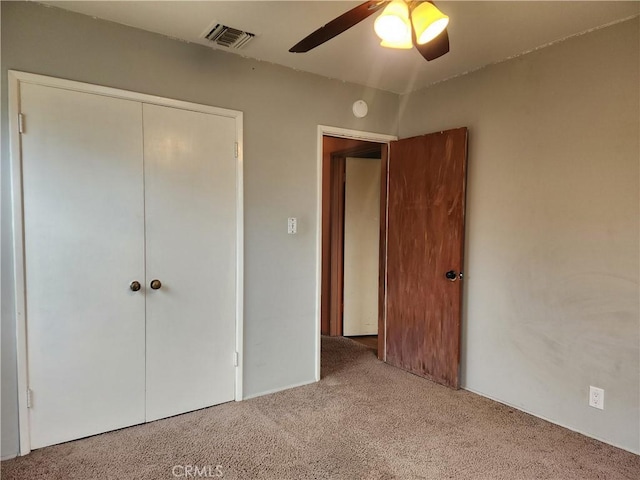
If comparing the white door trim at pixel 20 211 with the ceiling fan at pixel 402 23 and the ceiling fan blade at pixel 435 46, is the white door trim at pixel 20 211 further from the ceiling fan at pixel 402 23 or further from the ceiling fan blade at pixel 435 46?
the ceiling fan blade at pixel 435 46

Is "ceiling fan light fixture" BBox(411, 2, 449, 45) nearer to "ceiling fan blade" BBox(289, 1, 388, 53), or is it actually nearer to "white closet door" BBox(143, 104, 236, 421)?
"ceiling fan blade" BBox(289, 1, 388, 53)

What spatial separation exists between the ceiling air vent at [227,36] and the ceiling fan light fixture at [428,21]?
120 cm

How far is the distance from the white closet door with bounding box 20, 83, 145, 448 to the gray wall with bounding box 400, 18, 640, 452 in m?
2.41

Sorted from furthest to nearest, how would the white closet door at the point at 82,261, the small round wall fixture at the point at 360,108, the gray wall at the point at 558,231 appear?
the small round wall fixture at the point at 360,108 → the gray wall at the point at 558,231 → the white closet door at the point at 82,261

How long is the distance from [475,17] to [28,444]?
3.41m

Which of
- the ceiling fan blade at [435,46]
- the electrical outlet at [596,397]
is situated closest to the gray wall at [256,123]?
the ceiling fan blade at [435,46]

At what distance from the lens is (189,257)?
2.59 m

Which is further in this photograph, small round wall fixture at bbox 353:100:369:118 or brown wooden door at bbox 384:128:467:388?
small round wall fixture at bbox 353:100:369:118

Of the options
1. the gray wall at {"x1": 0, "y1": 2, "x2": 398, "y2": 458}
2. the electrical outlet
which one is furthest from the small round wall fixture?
the electrical outlet

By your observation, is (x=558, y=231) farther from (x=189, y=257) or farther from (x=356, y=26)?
(x=189, y=257)

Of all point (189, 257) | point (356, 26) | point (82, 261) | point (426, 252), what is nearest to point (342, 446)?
point (189, 257)

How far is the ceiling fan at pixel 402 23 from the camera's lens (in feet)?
5.06

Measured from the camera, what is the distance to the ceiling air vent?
2344 mm

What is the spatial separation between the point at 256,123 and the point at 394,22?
1477 mm
